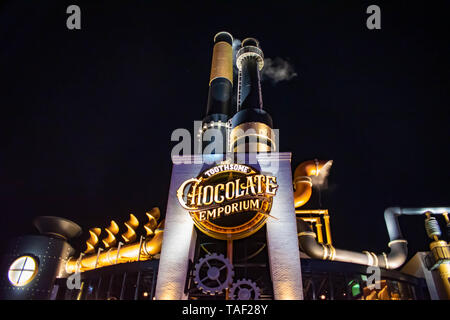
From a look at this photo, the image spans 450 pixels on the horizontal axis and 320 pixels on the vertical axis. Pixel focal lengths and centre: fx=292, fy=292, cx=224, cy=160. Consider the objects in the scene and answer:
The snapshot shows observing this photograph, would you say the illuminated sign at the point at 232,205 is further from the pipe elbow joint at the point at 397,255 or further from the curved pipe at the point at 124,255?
the pipe elbow joint at the point at 397,255

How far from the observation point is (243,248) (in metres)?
18.4

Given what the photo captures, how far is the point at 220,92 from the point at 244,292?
2201 cm

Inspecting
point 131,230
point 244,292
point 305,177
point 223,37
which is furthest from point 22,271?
point 223,37

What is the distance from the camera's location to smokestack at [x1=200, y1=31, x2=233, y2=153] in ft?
96.6

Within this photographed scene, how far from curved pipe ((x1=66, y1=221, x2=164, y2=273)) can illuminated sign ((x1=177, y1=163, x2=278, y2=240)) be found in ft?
16.0

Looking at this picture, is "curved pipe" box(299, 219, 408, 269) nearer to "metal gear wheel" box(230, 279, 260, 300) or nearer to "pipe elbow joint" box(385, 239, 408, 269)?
"pipe elbow joint" box(385, 239, 408, 269)

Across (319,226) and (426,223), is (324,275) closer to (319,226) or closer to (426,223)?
(319,226)

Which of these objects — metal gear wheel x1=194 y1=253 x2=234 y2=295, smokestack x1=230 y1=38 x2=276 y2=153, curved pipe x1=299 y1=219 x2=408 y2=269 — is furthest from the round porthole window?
curved pipe x1=299 y1=219 x2=408 y2=269

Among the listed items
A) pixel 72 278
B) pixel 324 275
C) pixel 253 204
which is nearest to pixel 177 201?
pixel 253 204

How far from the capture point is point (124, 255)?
73.4 feet

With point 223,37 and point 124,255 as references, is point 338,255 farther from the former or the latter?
point 223,37

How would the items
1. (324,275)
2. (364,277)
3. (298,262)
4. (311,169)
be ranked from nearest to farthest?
(298,262)
(324,275)
(364,277)
(311,169)

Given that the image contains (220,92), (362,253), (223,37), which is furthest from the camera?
(223,37)
